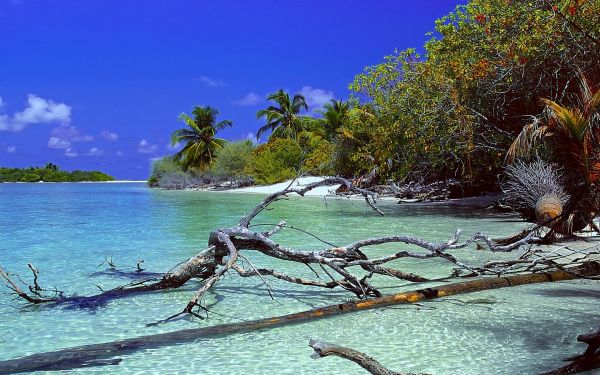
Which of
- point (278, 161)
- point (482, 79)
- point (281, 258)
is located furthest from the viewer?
point (278, 161)

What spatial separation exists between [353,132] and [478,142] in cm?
1447

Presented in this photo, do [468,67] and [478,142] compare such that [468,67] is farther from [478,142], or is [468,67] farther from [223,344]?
[223,344]

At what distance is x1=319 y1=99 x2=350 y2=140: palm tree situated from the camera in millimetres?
37781

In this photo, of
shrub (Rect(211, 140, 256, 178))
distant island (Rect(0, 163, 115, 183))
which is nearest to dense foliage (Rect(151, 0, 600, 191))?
shrub (Rect(211, 140, 256, 178))

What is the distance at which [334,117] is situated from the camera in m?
37.9

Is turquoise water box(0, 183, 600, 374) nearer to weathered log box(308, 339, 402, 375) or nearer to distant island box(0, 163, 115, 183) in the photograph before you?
weathered log box(308, 339, 402, 375)

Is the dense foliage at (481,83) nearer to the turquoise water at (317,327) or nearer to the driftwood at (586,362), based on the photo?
the turquoise water at (317,327)

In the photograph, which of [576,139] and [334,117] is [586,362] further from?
[334,117]

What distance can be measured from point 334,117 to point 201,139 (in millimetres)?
21311

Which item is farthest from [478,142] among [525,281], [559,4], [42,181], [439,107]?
[42,181]

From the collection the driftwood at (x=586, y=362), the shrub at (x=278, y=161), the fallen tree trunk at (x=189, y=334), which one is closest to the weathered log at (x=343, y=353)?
the driftwood at (x=586, y=362)

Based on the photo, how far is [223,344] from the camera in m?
4.54

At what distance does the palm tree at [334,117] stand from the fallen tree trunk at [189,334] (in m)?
30.4

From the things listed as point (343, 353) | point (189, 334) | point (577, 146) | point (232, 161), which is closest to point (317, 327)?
point (189, 334)
